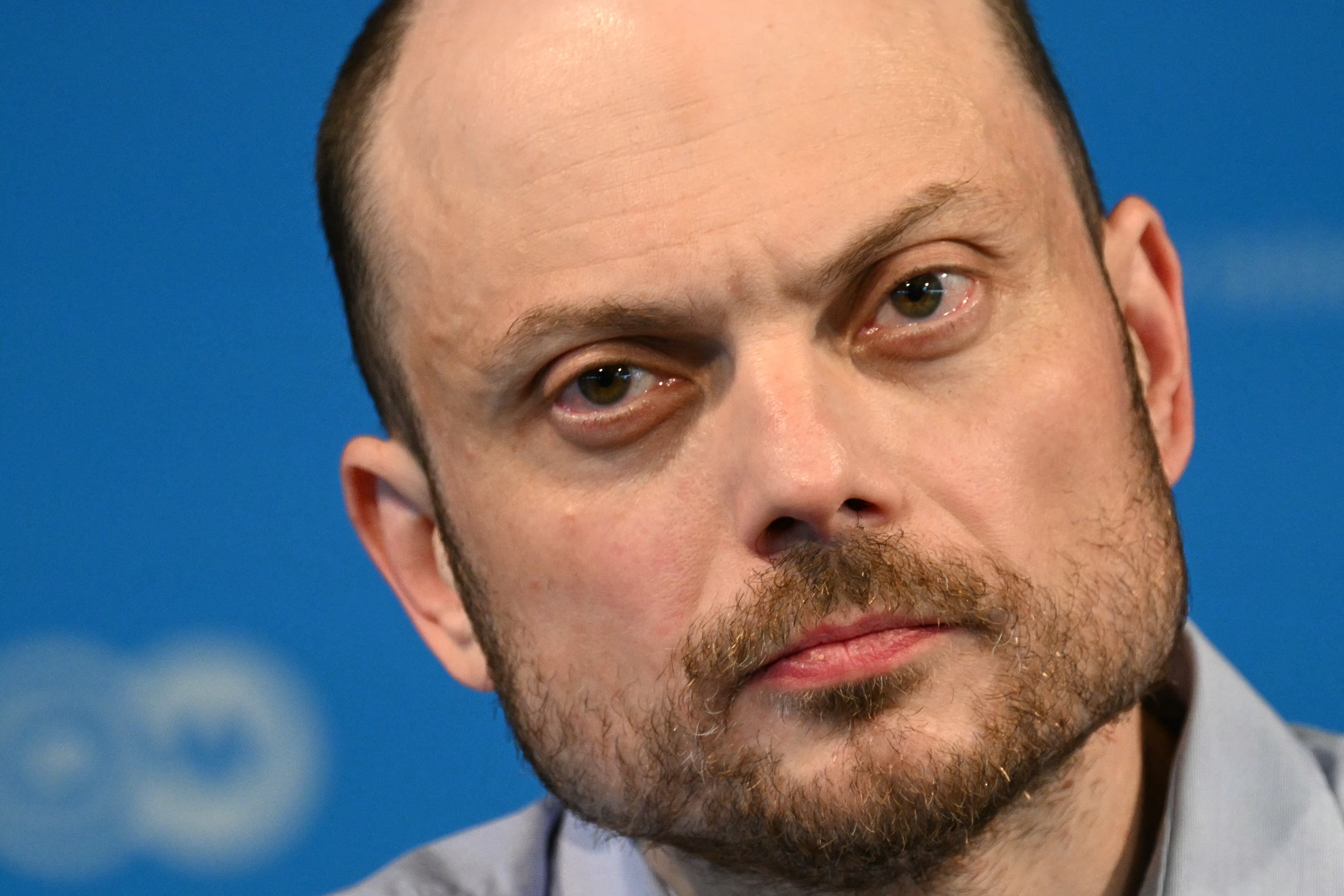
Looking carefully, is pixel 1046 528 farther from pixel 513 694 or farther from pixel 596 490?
pixel 513 694

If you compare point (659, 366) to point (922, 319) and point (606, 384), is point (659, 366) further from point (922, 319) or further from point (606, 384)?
point (922, 319)

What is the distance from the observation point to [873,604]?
1.15 meters

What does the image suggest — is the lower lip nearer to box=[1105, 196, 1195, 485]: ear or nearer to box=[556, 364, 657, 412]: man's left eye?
box=[556, 364, 657, 412]: man's left eye

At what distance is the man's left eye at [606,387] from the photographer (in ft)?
4.23

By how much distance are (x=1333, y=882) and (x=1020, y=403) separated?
0.56 metres

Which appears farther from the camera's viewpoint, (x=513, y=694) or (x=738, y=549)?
(x=513, y=694)

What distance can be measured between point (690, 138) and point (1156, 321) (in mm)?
552

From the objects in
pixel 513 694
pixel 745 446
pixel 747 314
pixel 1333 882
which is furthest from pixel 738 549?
pixel 1333 882

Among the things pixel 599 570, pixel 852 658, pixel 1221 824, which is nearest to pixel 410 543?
pixel 599 570

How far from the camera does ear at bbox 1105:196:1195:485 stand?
148cm

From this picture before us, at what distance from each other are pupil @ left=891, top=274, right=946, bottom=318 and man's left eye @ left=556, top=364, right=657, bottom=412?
0.22 m

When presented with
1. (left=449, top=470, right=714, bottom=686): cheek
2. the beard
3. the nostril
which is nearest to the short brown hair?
(left=449, top=470, right=714, bottom=686): cheek

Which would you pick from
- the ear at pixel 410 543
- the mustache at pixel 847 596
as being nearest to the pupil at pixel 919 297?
the mustache at pixel 847 596

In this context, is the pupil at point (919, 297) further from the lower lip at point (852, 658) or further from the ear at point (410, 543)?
the ear at point (410, 543)
